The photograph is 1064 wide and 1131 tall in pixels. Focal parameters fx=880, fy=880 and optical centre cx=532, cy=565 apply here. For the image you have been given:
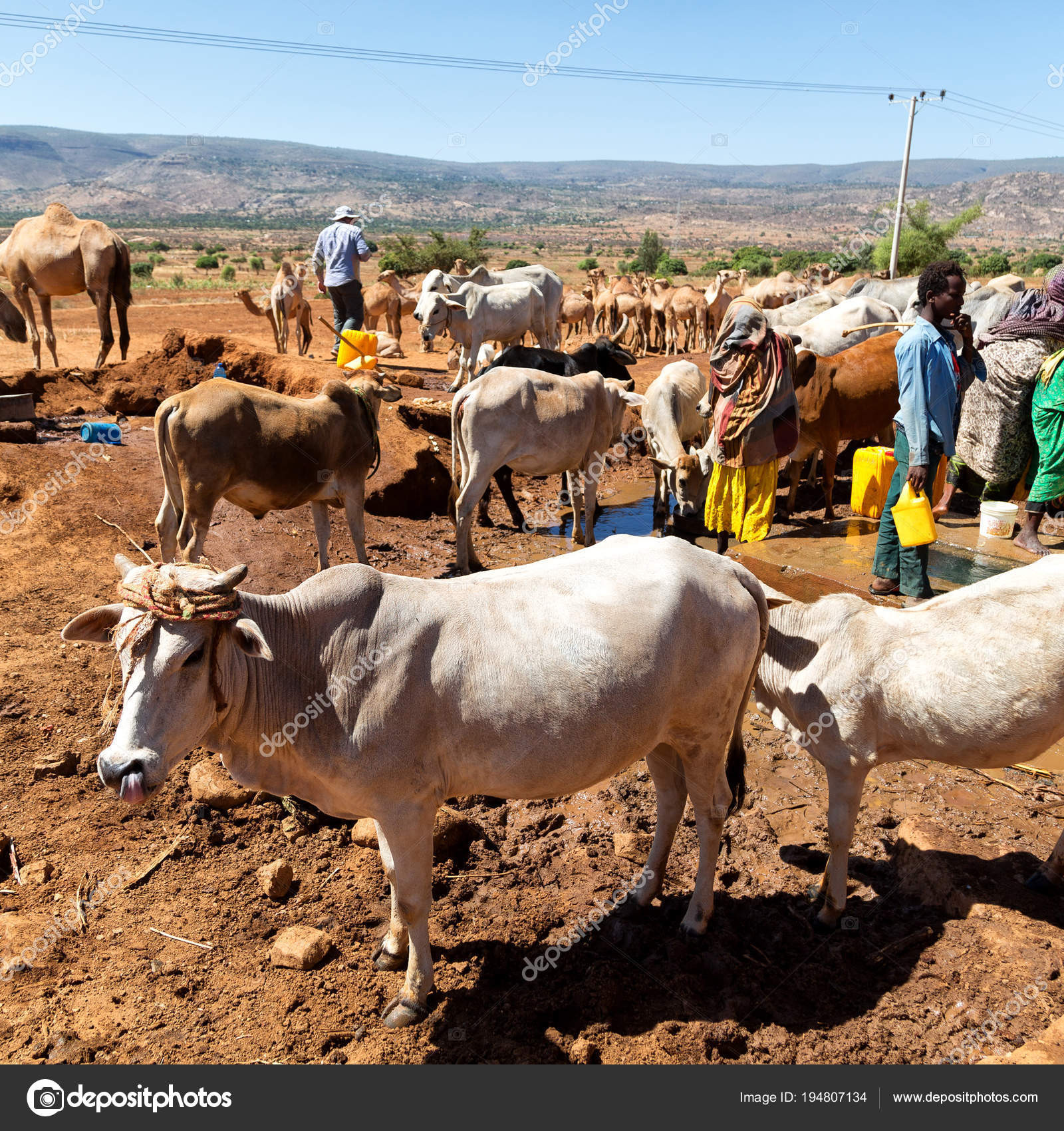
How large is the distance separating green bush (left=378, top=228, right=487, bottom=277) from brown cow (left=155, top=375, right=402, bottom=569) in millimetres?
29041

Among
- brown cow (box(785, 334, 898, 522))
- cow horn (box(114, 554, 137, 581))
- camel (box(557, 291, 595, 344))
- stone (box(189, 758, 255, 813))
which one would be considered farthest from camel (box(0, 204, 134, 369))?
cow horn (box(114, 554, 137, 581))

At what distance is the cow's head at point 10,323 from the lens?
1312 cm

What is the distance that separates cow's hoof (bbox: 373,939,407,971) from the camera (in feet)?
13.0

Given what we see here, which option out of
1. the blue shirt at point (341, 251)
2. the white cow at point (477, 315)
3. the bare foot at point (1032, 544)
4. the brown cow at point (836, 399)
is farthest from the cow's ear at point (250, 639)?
the white cow at point (477, 315)

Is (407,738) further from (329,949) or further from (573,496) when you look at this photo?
(573,496)

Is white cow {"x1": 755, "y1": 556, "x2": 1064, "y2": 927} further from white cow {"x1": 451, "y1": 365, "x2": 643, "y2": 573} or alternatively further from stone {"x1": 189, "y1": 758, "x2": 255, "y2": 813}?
white cow {"x1": 451, "y1": 365, "x2": 643, "y2": 573}

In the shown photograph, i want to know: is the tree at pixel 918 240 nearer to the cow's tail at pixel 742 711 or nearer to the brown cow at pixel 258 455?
the brown cow at pixel 258 455

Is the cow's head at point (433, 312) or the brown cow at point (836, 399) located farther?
the cow's head at point (433, 312)

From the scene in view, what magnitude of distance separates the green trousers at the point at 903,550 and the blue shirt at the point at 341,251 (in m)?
8.11

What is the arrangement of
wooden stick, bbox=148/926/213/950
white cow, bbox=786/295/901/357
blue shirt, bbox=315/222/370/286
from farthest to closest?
white cow, bbox=786/295/901/357, blue shirt, bbox=315/222/370/286, wooden stick, bbox=148/926/213/950

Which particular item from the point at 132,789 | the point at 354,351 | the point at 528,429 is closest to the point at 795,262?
the point at 354,351

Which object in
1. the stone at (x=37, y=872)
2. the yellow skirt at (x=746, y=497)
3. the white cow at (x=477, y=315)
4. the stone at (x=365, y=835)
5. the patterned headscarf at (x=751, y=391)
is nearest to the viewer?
the stone at (x=37, y=872)

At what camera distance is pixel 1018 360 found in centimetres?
912

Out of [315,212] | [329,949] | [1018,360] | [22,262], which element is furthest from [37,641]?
[315,212]
